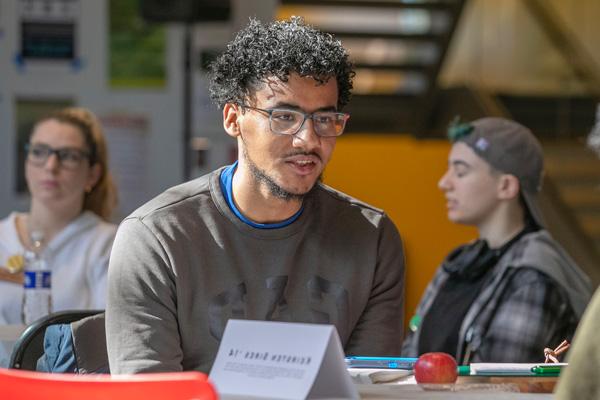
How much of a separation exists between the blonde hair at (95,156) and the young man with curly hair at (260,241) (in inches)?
69.7

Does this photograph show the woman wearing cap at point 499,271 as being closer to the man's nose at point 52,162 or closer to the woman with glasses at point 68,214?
the woman with glasses at point 68,214

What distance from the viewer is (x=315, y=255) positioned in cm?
258

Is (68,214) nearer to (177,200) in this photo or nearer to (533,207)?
(533,207)

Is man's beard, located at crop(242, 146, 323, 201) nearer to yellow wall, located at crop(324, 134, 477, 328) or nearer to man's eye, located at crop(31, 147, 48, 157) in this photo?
man's eye, located at crop(31, 147, 48, 157)

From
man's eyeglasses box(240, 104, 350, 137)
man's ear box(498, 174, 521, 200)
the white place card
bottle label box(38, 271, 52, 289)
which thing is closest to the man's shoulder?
man's eyeglasses box(240, 104, 350, 137)

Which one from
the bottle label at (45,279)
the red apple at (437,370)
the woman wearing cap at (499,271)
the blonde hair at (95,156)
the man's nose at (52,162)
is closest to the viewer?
the red apple at (437,370)

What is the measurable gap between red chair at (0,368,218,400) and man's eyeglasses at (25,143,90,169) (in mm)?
2703

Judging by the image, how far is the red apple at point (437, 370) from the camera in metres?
2.09

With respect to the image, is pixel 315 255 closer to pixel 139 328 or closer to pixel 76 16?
pixel 139 328

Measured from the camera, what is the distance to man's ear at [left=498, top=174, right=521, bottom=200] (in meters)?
4.07

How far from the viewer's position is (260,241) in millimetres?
2541

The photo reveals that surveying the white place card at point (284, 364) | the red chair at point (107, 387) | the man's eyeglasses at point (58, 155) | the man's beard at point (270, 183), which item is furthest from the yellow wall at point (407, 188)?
the red chair at point (107, 387)

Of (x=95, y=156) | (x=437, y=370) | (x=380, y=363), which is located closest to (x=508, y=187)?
(x=95, y=156)

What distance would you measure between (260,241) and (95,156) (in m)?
1.98
